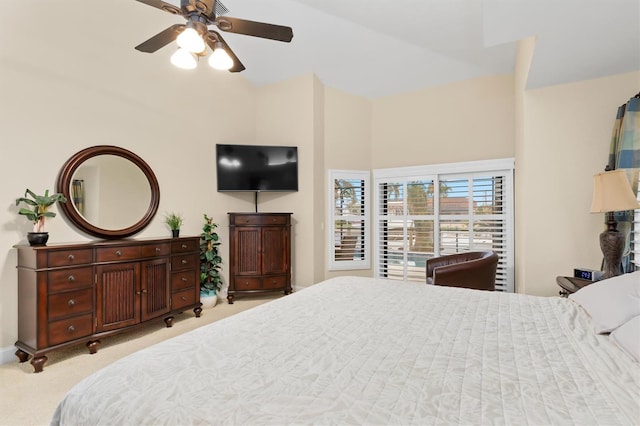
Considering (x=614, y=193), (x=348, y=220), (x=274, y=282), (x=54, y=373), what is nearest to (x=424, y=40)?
(x=614, y=193)

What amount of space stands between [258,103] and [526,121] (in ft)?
12.1

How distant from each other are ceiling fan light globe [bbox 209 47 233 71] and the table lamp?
2.81 m

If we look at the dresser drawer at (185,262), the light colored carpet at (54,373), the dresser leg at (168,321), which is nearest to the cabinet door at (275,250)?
the dresser drawer at (185,262)

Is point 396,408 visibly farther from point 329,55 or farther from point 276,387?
point 329,55

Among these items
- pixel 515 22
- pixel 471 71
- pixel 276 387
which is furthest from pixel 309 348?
pixel 471 71

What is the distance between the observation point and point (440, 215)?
450cm

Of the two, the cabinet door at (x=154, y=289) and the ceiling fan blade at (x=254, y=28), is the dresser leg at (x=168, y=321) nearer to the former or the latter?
the cabinet door at (x=154, y=289)

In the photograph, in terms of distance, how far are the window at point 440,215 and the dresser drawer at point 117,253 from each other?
10.9 ft

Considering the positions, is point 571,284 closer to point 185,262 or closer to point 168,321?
point 185,262

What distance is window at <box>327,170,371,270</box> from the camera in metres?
4.80

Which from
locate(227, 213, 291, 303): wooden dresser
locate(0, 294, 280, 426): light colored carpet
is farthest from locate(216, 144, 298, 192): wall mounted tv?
locate(0, 294, 280, 426): light colored carpet

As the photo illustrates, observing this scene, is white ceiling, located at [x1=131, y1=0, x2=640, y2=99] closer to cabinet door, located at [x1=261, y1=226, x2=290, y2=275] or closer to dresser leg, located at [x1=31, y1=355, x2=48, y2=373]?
cabinet door, located at [x1=261, y1=226, x2=290, y2=275]

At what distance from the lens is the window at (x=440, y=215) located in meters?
Answer: 4.06

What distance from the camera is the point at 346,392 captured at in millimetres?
846
